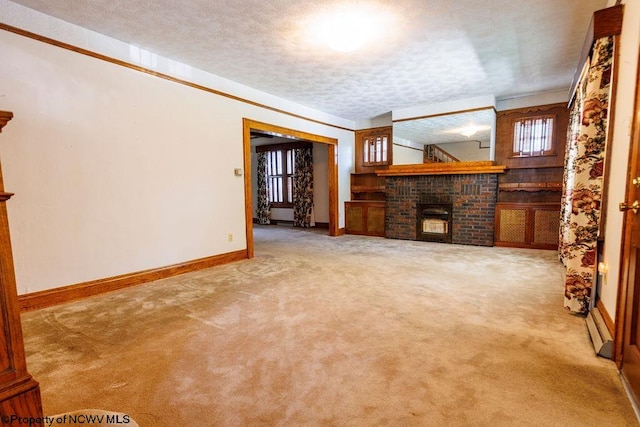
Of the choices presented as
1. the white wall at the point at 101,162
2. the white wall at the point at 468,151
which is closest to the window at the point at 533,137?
the white wall at the point at 468,151

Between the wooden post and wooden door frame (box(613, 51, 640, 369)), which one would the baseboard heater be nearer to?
wooden door frame (box(613, 51, 640, 369))

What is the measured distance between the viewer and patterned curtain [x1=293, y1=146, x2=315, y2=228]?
8.51 m

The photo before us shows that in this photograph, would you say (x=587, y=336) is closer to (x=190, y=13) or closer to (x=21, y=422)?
(x=21, y=422)

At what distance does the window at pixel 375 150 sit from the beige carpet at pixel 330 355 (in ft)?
13.0

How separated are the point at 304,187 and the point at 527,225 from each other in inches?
203

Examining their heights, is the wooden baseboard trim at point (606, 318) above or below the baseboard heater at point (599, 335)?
above

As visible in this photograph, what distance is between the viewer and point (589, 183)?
2.39 metres

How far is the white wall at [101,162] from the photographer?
8.90 ft

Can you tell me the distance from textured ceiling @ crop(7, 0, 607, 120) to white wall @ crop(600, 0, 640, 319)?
3.36 feet

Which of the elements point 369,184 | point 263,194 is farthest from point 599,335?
point 263,194

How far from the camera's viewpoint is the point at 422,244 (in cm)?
582

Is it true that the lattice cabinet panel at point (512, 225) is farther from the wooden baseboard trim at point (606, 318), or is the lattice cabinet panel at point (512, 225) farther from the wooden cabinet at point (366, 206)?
the wooden baseboard trim at point (606, 318)

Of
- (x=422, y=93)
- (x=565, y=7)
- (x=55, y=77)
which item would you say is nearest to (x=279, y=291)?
(x=55, y=77)

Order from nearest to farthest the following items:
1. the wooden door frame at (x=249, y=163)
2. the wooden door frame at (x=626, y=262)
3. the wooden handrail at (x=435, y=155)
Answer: the wooden door frame at (x=626, y=262), the wooden door frame at (x=249, y=163), the wooden handrail at (x=435, y=155)
